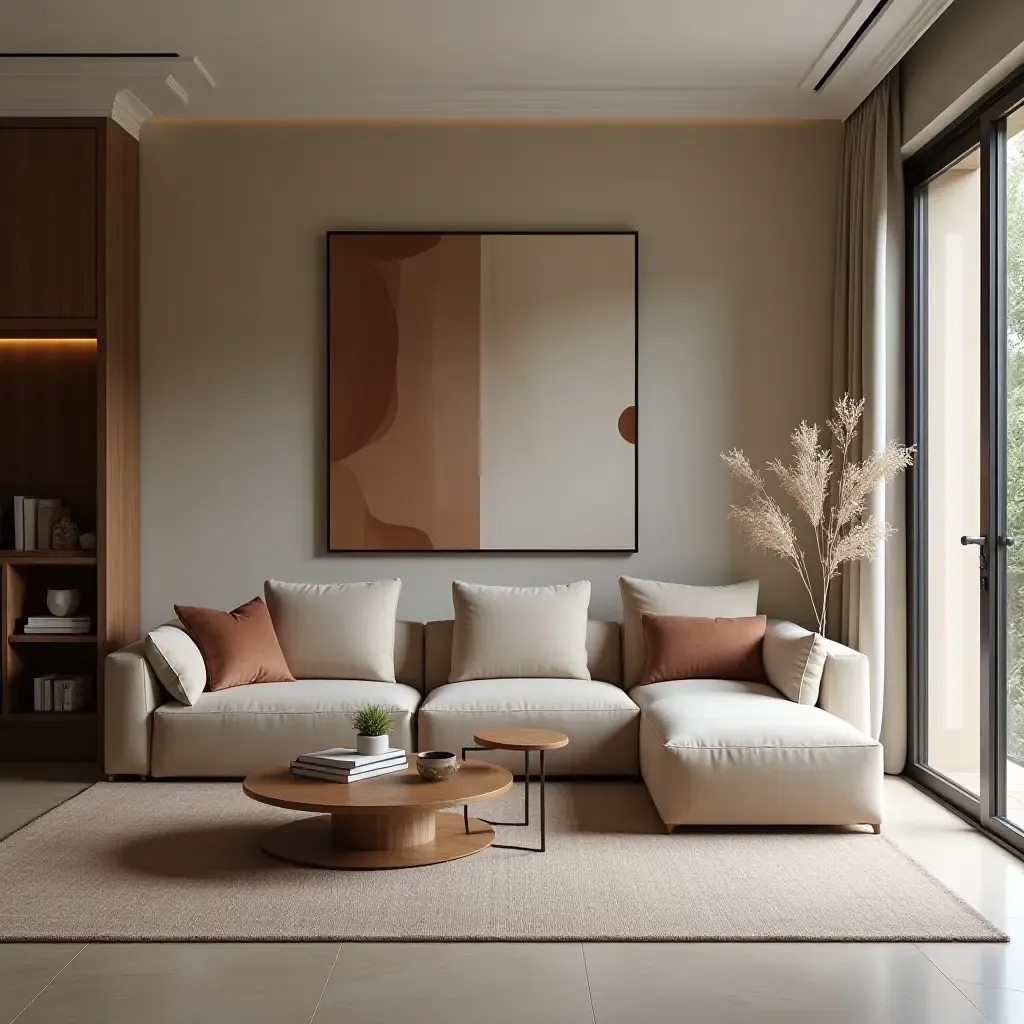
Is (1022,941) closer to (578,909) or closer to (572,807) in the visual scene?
(578,909)

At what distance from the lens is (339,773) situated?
155 inches

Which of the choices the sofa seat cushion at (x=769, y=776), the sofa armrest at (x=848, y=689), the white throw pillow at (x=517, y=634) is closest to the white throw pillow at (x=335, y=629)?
the white throw pillow at (x=517, y=634)

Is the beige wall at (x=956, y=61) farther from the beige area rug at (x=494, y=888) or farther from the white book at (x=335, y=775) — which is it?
the white book at (x=335, y=775)

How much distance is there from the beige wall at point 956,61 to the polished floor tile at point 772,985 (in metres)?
3.03

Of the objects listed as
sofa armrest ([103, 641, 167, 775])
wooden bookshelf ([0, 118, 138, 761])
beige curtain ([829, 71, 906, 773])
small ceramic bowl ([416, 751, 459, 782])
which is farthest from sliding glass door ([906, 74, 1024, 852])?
wooden bookshelf ([0, 118, 138, 761])

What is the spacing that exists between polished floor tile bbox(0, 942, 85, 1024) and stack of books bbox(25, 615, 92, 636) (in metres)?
2.62

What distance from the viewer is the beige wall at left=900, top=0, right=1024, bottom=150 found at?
420 centimetres

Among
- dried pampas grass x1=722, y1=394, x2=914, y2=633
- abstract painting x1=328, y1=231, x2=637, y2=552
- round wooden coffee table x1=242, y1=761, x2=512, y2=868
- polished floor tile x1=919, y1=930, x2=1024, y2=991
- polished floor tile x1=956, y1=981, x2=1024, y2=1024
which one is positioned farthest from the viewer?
abstract painting x1=328, y1=231, x2=637, y2=552

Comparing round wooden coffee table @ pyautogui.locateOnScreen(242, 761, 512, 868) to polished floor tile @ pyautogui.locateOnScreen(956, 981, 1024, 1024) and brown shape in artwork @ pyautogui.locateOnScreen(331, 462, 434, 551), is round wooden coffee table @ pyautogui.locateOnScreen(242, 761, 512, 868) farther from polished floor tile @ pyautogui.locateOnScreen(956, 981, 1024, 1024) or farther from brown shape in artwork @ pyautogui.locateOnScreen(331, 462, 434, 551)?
brown shape in artwork @ pyautogui.locateOnScreen(331, 462, 434, 551)

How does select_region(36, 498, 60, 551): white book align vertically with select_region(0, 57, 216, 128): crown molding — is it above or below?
below

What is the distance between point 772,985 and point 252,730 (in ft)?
9.04

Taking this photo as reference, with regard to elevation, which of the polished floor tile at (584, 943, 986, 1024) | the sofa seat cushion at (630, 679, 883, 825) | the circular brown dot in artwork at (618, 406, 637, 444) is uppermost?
the circular brown dot in artwork at (618, 406, 637, 444)

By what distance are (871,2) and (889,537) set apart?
225 centimetres

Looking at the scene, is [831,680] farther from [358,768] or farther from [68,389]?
[68,389]
